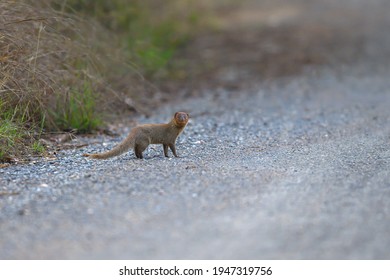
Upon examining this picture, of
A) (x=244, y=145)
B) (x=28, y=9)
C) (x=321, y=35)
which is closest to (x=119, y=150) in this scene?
(x=244, y=145)

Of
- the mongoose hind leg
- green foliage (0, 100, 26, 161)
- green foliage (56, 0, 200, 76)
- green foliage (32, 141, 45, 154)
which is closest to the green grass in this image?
green foliage (0, 100, 26, 161)

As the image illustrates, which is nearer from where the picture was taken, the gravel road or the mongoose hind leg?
the gravel road

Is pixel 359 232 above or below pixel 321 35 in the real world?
below

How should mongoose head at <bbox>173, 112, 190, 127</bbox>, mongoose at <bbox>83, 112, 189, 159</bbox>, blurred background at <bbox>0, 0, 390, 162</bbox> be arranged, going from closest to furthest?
mongoose at <bbox>83, 112, 189, 159</bbox> < mongoose head at <bbox>173, 112, 190, 127</bbox> < blurred background at <bbox>0, 0, 390, 162</bbox>

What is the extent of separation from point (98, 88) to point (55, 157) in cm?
206

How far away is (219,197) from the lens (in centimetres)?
563

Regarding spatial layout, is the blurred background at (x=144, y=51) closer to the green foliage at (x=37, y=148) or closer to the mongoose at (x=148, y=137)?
the green foliage at (x=37, y=148)

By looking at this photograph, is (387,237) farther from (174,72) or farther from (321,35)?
(321,35)

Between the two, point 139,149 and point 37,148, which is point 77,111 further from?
point 139,149

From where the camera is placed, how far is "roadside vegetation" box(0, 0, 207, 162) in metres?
7.61

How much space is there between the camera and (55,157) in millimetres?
7523

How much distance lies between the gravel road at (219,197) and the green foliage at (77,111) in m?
0.27

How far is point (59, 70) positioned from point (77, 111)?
752 mm

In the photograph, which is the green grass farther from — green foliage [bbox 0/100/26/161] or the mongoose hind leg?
the mongoose hind leg
